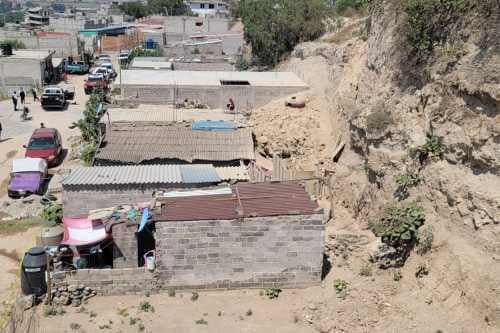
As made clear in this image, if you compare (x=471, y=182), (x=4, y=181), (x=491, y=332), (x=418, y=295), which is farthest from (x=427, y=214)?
(x=4, y=181)

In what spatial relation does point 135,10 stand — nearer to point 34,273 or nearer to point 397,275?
point 34,273

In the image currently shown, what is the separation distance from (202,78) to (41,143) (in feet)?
27.1

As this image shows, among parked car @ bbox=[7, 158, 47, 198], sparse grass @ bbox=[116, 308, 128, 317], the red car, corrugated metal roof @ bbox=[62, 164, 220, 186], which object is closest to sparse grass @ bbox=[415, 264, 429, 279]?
corrugated metal roof @ bbox=[62, 164, 220, 186]

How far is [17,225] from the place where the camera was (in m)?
15.9

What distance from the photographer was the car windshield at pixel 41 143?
21.5 metres

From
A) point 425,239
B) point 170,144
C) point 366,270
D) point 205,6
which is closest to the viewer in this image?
point 425,239

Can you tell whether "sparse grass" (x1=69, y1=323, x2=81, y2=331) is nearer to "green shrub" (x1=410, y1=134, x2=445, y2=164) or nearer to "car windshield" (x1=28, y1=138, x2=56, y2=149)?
"green shrub" (x1=410, y1=134, x2=445, y2=164)

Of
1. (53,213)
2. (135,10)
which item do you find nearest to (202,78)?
(53,213)

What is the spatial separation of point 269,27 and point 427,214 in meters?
25.3

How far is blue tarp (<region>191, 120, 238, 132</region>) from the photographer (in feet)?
60.1

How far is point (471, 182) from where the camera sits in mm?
10953

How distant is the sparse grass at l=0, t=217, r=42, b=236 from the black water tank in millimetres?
4973

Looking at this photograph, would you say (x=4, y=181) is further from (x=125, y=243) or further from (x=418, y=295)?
(x=418, y=295)

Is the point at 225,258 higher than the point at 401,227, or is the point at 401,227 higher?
the point at 401,227
